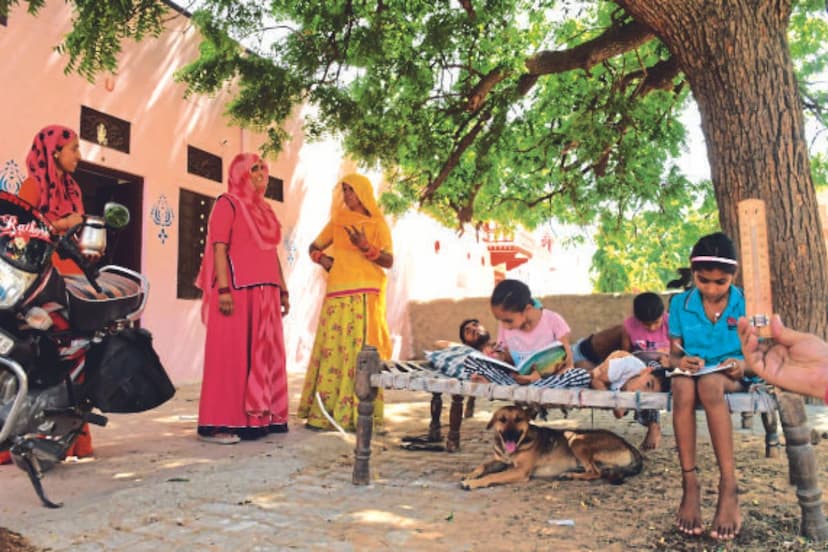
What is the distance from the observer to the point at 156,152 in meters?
7.98

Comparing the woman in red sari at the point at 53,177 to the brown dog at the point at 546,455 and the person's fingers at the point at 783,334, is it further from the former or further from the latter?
the person's fingers at the point at 783,334

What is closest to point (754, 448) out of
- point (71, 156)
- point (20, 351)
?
point (20, 351)

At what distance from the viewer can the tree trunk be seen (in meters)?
4.26

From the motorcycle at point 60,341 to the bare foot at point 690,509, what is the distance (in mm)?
2488

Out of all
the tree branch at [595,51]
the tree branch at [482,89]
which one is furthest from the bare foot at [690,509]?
the tree branch at [482,89]

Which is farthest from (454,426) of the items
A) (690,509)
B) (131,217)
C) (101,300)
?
(131,217)

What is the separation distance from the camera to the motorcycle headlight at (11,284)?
2789 mm

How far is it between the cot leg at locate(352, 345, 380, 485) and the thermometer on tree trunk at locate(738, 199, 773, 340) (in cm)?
206

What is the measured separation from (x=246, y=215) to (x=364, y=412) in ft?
6.38

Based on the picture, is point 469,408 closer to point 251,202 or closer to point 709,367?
point 251,202

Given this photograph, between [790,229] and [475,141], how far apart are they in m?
4.41

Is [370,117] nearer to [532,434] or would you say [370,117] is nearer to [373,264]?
[373,264]

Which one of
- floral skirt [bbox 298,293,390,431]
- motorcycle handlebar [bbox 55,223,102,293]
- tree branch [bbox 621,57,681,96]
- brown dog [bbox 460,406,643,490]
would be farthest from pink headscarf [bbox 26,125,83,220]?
tree branch [bbox 621,57,681,96]

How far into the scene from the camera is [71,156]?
A: 3986mm
